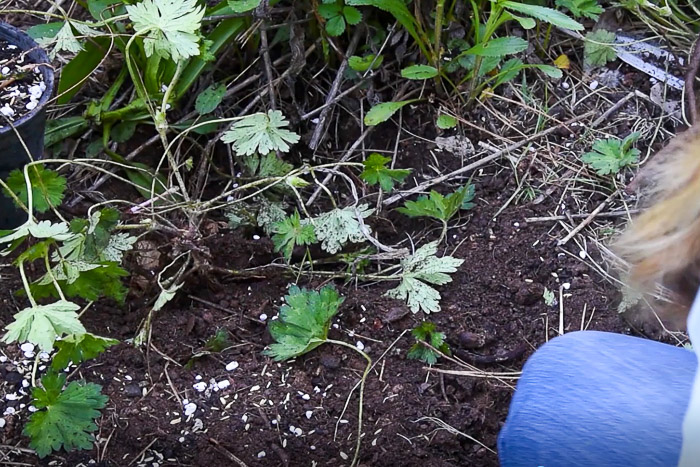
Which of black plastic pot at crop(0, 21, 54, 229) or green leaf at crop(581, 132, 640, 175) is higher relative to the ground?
black plastic pot at crop(0, 21, 54, 229)

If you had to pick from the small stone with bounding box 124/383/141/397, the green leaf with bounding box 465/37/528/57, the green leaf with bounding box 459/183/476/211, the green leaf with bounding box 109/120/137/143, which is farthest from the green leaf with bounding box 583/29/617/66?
the small stone with bounding box 124/383/141/397

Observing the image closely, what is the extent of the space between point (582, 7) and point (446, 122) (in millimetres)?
447

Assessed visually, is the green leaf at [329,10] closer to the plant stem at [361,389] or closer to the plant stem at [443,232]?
the plant stem at [443,232]

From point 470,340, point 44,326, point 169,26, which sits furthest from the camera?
point 470,340

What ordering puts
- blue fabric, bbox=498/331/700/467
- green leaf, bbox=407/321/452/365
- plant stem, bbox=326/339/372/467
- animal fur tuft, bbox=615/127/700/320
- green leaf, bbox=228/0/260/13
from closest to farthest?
blue fabric, bbox=498/331/700/467, animal fur tuft, bbox=615/127/700/320, plant stem, bbox=326/339/372/467, green leaf, bbox=407/321/452/365, green leaf, bbox=228/0/260/13

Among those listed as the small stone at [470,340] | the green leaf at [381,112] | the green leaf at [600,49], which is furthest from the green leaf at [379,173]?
the green leaf at [600,49]

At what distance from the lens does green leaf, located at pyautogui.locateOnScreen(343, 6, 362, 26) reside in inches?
72.4

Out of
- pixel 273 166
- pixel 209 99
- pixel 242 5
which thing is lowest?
pixel 273 166

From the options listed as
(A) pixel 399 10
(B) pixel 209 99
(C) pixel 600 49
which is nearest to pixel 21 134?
(B) pixel 209 99

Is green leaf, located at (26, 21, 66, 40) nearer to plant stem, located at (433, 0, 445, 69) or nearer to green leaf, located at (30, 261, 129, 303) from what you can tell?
green leaf, located at (30, 261, 129, 303)

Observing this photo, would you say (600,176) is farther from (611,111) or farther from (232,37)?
(232,37)

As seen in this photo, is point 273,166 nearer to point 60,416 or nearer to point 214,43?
point 214,43

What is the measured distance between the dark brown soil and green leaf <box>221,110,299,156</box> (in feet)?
0.70

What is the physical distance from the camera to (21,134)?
1651 mm
